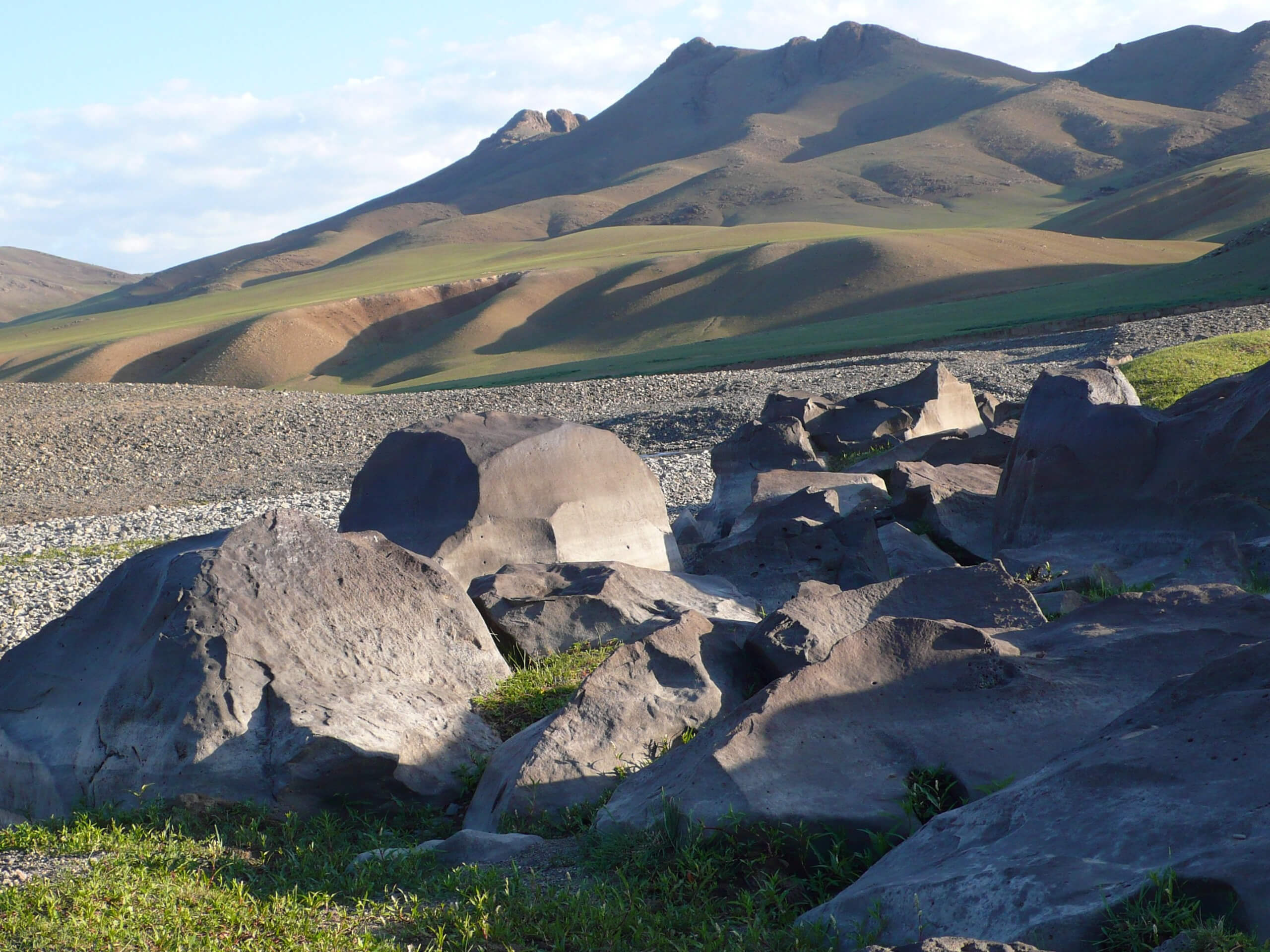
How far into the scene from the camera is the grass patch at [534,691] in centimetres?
629

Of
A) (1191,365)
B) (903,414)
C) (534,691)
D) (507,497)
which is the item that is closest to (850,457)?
(903,414)

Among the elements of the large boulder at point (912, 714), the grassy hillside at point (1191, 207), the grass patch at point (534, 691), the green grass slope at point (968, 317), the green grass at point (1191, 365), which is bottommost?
the grass patch at point (534, 691)

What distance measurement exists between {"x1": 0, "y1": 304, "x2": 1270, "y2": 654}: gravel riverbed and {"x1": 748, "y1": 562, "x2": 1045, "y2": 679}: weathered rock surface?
945 cm

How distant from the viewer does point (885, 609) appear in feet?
21.2

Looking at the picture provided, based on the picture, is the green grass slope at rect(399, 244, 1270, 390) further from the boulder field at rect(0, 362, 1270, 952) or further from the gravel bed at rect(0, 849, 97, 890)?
the gravel bed at rect(0, 849, 97, 890)

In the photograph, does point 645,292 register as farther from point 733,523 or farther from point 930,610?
point 930,610

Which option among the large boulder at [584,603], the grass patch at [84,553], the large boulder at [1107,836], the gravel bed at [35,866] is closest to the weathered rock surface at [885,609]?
the large boulder at [584,603]

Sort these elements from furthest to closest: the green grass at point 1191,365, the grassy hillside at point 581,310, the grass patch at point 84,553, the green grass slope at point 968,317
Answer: the grassy hillside at point 581,310 → the green grass slope at point 968,317 → the green grass at point 1191,365 → the grass patch at point 84,553

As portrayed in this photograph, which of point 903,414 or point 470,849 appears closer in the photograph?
point 470,849

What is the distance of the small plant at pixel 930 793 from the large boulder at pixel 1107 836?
1.36 feet

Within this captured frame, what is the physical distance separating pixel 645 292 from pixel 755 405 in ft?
145

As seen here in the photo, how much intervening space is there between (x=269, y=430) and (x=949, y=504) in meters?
22.4

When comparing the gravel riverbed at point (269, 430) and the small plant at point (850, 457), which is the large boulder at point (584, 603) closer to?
the gravel riverbed at point (269, 430)

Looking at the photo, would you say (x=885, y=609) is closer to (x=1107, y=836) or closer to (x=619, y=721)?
(x=619, y=721)
